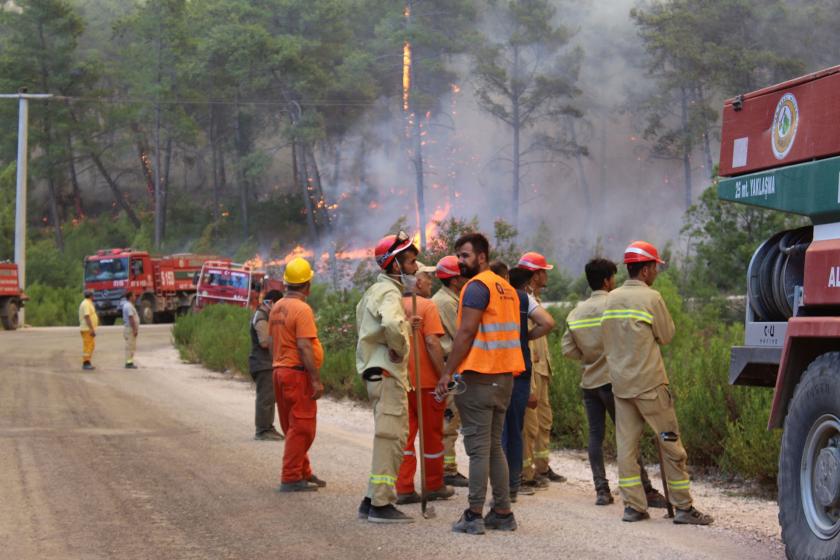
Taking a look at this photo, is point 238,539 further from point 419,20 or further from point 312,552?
point 419,20

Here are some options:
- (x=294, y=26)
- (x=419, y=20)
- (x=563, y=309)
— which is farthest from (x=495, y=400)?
(x=294, y=26)

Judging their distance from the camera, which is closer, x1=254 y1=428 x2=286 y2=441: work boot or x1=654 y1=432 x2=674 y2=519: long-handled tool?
x1=654 y1=432 x2=674 y2=519: long-handled tool

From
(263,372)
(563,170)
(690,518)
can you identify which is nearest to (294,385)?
(690,518)

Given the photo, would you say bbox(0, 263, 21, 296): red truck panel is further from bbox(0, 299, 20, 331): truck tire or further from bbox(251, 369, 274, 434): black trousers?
bbox(251, 369, 274, 434): black trousers

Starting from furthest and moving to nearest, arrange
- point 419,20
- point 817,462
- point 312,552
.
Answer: point 419,20 → point 312,552 → point 817,462

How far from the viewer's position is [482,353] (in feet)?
25.3

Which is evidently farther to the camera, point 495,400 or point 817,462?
point 495,400

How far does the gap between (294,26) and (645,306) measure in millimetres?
60058

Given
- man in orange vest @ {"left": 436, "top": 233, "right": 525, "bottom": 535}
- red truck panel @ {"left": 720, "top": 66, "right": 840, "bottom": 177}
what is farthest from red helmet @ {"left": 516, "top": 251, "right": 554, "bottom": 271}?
red truck panel @ {"left": 720, "top": 66, "right": 840, "bottom": 177}

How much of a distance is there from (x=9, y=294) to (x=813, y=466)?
37445mm

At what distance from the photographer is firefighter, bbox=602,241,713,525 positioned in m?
8.03

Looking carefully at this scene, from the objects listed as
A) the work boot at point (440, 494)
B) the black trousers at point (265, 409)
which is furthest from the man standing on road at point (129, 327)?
the work boot at point (440, 494)

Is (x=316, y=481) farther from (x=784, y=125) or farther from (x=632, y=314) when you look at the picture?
(x=784, y=125)

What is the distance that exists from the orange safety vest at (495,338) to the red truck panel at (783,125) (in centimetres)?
161
